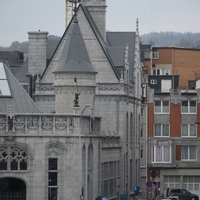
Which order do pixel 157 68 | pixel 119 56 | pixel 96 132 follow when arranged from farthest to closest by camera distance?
1. pixel 157 68
2. pixel 119 56
3. pixel 96 132

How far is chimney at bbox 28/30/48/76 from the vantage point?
123 meters

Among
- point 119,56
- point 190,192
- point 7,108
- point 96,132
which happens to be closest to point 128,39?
point 119,56

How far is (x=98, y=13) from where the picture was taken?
125062 mm

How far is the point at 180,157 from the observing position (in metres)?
140

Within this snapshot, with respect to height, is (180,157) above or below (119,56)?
below

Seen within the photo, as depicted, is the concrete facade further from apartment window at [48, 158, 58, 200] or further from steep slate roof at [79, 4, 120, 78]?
apartment window at [48, 158, 58, 200]

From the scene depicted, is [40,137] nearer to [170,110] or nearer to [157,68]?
[170,110]

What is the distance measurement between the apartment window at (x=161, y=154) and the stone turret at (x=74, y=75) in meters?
35.3

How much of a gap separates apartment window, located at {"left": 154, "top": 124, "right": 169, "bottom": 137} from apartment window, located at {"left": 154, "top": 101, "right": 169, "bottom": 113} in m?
1.50

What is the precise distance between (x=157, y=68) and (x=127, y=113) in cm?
5121

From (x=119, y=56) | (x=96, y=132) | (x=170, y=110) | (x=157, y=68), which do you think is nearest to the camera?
(x=96, y=132)

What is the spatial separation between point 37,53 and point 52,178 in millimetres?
33184

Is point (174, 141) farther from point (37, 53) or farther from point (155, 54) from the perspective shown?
point (155, 54)

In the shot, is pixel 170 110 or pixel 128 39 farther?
pixel 170 110
